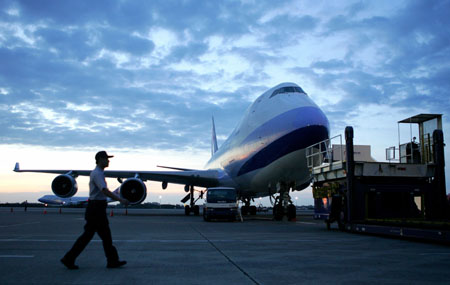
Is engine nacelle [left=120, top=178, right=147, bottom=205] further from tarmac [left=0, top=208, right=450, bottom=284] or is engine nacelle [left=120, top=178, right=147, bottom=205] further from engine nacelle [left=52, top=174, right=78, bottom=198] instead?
tarmac [left=0, top=208, right=450, bottom=284]

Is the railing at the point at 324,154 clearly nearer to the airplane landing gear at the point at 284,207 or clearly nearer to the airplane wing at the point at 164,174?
the airplane landing gear at the point at 284,207

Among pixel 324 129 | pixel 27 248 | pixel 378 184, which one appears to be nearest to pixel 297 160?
pixel 324 129

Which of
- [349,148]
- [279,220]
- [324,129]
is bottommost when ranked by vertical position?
[279,220]

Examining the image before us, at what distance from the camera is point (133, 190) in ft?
75.0

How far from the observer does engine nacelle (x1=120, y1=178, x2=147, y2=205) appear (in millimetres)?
22578

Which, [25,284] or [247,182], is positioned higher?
[247,182]

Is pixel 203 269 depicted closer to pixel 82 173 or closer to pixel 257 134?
pixel 257 134

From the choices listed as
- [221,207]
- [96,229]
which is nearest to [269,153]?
[221,207]

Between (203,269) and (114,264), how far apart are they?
115 cm

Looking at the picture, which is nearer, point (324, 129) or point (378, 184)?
point (378, 184)

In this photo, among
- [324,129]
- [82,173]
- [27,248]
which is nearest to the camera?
[27,248]

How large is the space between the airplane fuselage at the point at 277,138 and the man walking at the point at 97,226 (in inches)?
481

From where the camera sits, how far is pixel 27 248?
741 centimetres

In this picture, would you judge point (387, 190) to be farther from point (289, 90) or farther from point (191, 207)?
point (191, 207)
